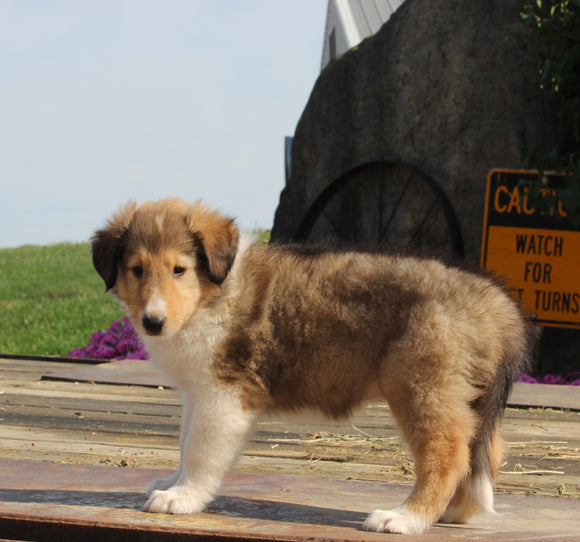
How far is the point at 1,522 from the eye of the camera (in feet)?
10.5

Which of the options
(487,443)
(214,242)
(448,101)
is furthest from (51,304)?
(487,443)

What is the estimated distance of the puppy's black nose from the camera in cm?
330

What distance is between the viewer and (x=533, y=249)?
339 inches

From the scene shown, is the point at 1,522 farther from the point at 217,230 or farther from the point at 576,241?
the point at 576,241

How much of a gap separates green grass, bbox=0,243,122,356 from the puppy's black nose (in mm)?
7343

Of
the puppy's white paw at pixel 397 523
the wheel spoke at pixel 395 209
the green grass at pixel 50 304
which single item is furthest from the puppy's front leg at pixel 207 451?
the green grass at pixel 50 304

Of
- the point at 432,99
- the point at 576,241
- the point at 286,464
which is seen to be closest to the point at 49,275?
the point at 432,99

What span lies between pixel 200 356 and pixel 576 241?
6.13 m

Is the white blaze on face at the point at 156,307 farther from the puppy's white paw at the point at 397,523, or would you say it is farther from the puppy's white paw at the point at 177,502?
the puppy's white paw at the point at 397,523

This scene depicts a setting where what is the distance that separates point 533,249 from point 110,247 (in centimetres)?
608

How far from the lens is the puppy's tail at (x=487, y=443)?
3.34m

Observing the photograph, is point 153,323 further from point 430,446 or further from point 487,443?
point 487,443

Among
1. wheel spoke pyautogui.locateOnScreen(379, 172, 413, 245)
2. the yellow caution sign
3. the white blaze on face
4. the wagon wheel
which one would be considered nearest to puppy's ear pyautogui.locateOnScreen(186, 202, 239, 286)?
the white blaze on face

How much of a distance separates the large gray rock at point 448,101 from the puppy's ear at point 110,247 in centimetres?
592
